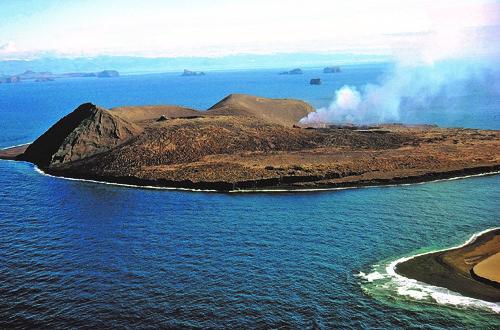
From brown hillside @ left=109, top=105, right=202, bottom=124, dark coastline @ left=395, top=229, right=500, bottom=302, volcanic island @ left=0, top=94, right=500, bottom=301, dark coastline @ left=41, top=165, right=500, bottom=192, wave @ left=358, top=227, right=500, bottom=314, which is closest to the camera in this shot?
wave @ left=358, top=227, right=500, bottom=314

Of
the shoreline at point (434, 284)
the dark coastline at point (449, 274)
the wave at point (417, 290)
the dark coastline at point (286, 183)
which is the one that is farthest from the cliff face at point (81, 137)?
the dark coastline at point (449, 274)

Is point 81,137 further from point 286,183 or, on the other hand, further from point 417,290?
point 417,290

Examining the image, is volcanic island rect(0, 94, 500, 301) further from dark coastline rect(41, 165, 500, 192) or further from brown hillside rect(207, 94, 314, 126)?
brown hillside rect(207, 94, 314, 126)

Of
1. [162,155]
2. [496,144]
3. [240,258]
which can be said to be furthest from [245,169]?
[496,144]

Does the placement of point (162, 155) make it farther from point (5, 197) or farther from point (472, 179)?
point (472, 179)

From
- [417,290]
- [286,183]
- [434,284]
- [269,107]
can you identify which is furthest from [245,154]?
[269,107]

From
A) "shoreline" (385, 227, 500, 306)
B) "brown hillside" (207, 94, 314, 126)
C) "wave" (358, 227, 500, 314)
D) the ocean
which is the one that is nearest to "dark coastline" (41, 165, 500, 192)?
the ocean
